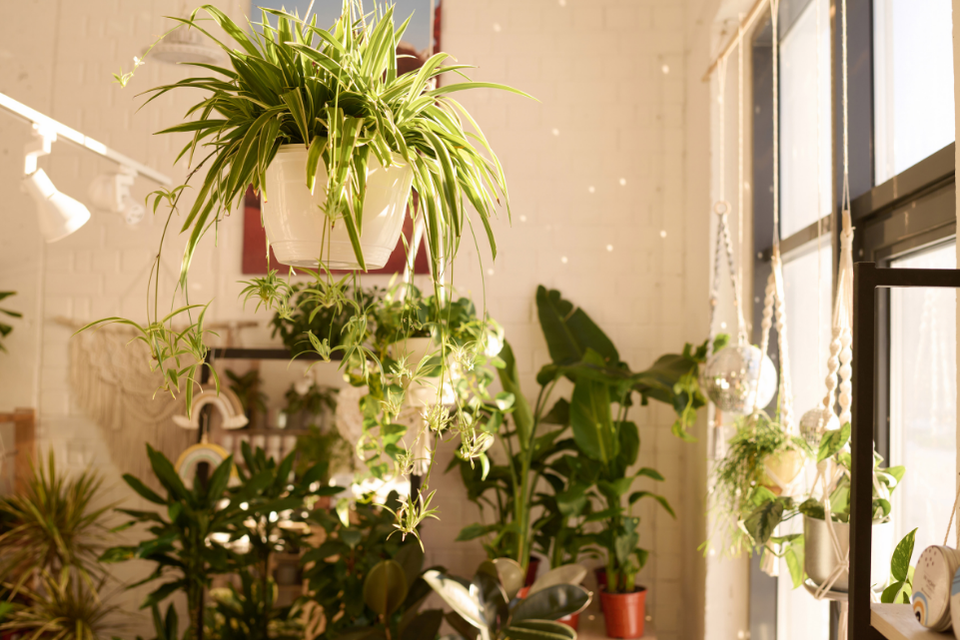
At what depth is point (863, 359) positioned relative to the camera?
656 millimetres

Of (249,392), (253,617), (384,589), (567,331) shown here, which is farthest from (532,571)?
(249,392)

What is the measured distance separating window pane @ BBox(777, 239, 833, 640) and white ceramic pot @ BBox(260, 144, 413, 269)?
127 cm

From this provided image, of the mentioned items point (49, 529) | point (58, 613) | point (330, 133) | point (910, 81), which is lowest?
point (58, 613)

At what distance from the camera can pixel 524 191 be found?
2.71 meters

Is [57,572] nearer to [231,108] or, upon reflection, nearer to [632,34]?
[231,108]

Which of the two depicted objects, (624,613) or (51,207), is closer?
(51,207)

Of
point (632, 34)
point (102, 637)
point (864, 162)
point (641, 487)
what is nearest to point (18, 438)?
point (102, 637)

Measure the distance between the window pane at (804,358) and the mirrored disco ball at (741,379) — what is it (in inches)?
9.5

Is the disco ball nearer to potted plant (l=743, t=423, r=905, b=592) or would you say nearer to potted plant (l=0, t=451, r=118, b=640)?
potted plant (l=743, t=423, r=905, b=592)

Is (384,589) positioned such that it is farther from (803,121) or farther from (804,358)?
(803,121)

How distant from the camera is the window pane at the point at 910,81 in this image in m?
1.27

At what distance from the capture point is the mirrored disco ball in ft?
5.07

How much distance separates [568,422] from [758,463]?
1065 millimetres

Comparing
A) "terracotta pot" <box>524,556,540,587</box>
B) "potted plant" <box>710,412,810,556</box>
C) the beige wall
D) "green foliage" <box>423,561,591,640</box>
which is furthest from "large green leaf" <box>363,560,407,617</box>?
"potted plant" <box>710,412,810,556</box>
